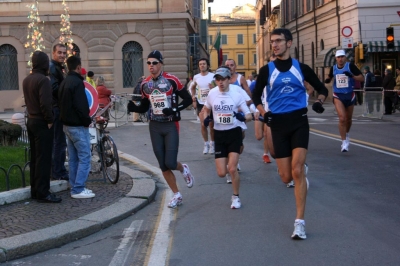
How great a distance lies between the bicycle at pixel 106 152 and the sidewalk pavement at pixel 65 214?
149mm

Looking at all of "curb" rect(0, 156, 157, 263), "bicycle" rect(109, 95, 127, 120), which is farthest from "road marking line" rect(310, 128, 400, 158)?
"bicycle" rect(109, 95, 127, 120)

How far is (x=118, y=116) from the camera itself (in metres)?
24.5

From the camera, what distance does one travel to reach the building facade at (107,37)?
36.2 meters

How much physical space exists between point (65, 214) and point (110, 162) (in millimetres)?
2242

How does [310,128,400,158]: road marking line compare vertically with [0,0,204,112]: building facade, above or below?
below

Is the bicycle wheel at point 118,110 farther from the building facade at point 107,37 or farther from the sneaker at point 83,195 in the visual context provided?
the sneaker at point 83,195

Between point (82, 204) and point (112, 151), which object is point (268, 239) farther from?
point (112, 151)

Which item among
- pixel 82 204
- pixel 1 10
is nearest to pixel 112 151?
pixel 82 204

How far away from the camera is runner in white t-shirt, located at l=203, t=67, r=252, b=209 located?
27.1 feet

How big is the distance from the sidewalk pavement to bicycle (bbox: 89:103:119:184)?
15 cm

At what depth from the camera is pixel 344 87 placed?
12875 mm

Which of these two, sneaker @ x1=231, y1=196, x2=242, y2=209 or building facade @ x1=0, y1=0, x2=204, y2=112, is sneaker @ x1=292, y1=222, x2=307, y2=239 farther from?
building facade @ x1=0, y1=0, x2=204, y2=112

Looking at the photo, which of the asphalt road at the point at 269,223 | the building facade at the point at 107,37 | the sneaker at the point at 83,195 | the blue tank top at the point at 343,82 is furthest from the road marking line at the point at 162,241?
the building facade at the point at 107,37

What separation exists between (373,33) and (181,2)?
1073 cm
